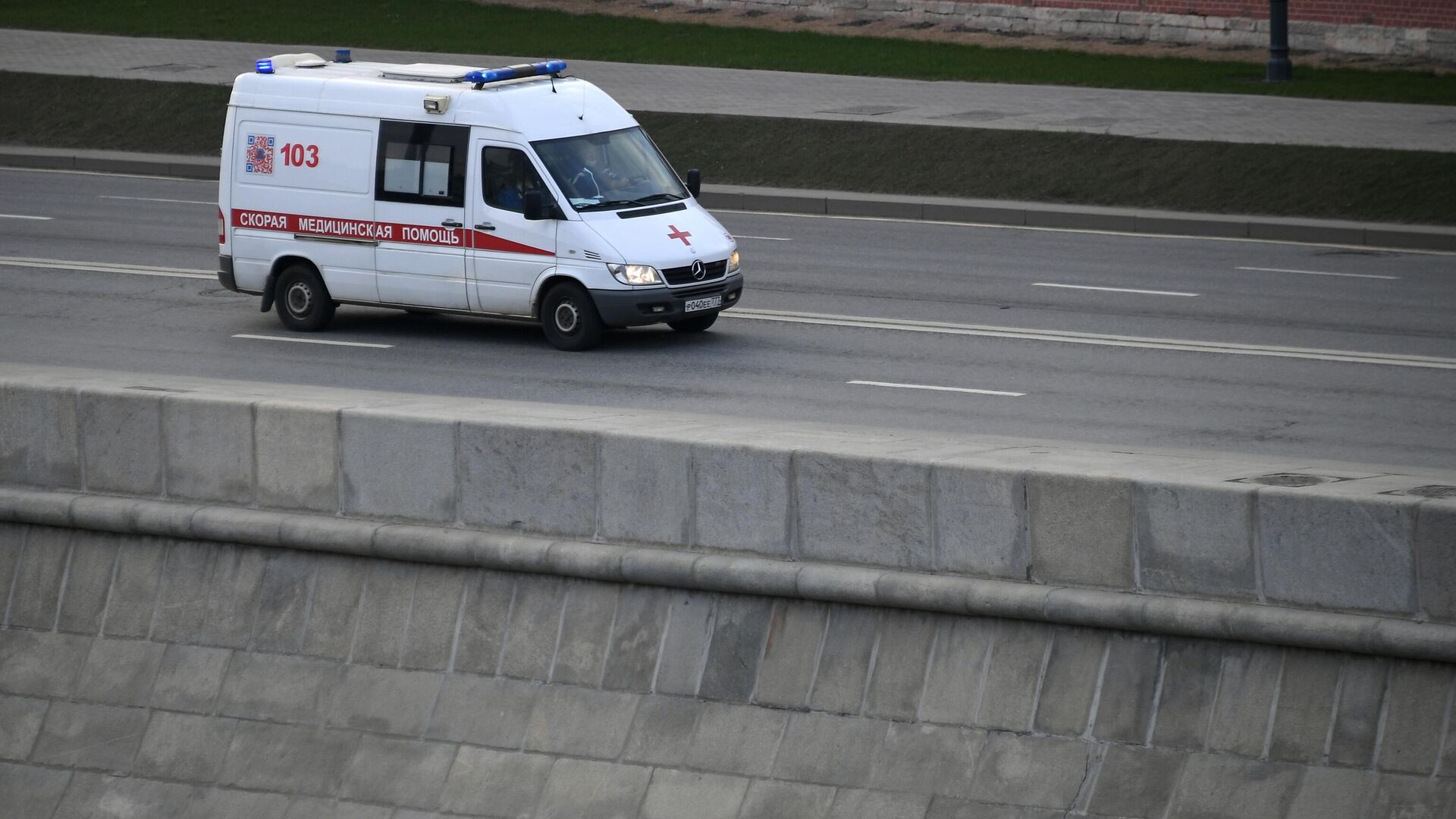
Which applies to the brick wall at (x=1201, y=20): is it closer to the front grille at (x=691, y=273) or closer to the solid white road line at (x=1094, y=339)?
the solid white road line at (x=1094, y=339)

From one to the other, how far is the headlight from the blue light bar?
1872 millimetres

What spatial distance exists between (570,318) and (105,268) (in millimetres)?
6246

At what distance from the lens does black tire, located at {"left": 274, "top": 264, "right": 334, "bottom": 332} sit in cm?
1555

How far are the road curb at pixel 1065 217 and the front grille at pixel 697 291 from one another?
7.96 m

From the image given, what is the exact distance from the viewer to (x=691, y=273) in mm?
14656

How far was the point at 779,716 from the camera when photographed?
292 inches

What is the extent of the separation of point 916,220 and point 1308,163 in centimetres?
486

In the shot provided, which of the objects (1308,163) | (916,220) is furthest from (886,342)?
(1308,163)

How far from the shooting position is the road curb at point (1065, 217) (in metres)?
20.3

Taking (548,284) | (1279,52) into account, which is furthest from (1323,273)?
(1279,52)

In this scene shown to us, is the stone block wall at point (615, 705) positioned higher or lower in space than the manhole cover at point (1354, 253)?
lower

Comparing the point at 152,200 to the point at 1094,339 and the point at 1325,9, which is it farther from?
the point at 1325,9

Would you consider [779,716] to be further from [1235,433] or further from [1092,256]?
[1092,256]

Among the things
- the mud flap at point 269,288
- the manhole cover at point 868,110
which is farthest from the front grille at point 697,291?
the manhole cover at point 868,110
